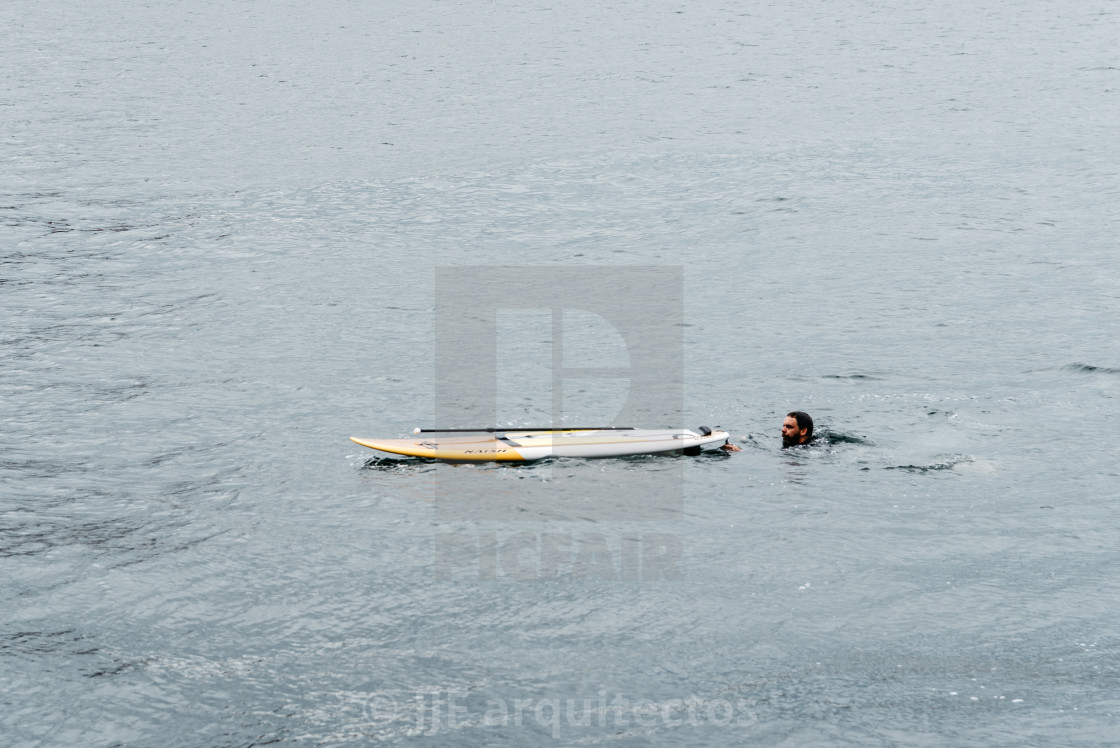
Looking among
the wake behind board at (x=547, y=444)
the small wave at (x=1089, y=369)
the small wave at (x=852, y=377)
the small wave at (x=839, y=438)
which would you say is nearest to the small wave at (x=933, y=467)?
the small wave at (x=839, y=438)

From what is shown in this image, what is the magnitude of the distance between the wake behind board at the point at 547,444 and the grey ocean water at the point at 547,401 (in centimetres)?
41

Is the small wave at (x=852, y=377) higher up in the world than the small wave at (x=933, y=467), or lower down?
higher up

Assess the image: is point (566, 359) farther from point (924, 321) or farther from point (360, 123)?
point (360, 123)

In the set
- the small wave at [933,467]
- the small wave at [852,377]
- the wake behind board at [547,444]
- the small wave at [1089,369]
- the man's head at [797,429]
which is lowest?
the small wave at [933,467]

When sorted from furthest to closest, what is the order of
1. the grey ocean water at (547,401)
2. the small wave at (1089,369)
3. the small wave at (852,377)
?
the small wave at (1089,369) → the small wave at (852,377) → the grey ocean water at (547,401)

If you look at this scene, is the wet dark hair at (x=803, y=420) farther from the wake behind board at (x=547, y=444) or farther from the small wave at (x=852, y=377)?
the small wave at (x=852, y=377)

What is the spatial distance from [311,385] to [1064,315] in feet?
67.3

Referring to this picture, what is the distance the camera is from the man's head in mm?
24609

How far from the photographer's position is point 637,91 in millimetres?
59031

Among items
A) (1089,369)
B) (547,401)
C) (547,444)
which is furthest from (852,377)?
(547,444)

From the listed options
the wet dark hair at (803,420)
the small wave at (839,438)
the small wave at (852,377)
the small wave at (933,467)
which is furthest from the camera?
the small wave at (852,377)

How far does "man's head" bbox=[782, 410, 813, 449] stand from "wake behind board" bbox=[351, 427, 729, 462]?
4.09 ft

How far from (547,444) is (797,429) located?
513cm

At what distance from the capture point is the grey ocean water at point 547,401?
17.7 metres
